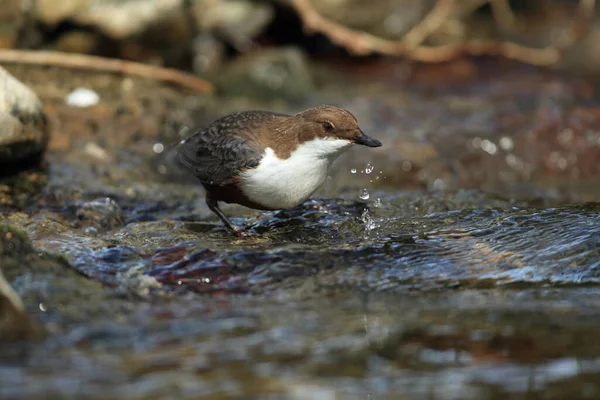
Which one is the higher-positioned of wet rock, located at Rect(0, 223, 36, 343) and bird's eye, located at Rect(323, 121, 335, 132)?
bird's eye, located at Rect(323, 121, 335, 132)

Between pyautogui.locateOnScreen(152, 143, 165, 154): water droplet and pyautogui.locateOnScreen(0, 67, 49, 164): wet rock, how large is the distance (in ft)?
3.79

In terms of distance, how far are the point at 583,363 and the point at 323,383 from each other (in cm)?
98

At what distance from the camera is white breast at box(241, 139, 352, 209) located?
193 inches

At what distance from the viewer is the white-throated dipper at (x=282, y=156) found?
493 cm

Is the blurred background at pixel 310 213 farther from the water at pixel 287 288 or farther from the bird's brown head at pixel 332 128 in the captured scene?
the bird's brown head at pixel 332 128

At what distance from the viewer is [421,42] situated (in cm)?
1060

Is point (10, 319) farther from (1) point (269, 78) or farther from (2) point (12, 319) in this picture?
(1) point (269, 78)

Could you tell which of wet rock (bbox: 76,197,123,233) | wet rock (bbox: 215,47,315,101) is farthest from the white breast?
wet rock (bbox: 215,47,315,101)

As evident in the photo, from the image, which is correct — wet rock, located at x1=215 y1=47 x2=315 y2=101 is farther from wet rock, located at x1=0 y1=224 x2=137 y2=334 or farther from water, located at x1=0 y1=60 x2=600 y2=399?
wet rock, located at x1=0 y1=224 x2=137 y2=334

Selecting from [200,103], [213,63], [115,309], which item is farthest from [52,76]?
[115,309]

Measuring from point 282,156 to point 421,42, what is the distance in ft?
19.9

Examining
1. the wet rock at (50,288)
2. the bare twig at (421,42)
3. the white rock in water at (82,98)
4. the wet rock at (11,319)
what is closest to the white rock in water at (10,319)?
the wet rock at (11,319)

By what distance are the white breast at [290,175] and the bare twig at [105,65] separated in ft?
11.8

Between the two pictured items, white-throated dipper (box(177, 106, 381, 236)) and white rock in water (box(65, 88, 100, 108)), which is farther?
white rock in water (box(65, 88, 100, 108))
